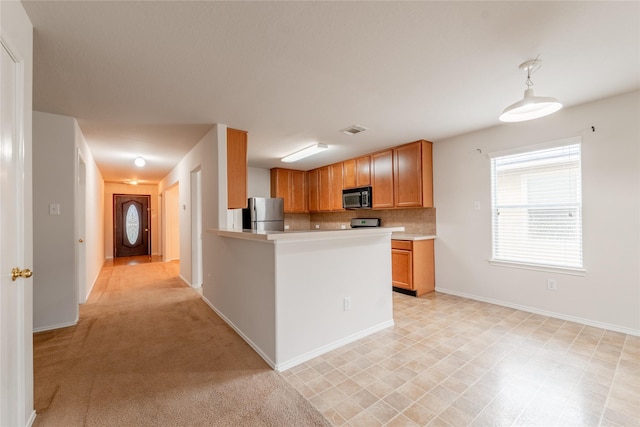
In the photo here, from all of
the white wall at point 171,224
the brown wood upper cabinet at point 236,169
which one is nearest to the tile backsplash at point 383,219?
the brown wood upper cabinet at point 236,169

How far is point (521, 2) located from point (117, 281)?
268 inches

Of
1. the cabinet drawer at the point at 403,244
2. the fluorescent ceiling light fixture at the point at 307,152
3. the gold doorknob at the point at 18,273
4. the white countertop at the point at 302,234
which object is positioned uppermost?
the fluorescent ceiling light fixture at the point at 307,152

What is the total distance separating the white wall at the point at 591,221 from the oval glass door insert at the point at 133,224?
366 inches

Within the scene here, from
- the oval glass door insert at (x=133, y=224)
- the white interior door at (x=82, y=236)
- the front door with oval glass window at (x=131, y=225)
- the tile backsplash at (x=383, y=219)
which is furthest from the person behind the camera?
the oval glass door insert at (x=133, y=224)

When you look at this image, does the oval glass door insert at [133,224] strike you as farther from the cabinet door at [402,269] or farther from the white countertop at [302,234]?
the cabinet door at [402,269]

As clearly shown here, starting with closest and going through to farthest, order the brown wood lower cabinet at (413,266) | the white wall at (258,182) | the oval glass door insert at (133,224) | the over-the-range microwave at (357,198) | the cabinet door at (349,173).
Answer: the brown wood lower cabinet at (413,266) → the over-the-range microwave at (357,198) → the cabinet door at (349,173) → the white wall at (258,182) → the oval glass door insert at (133,224)

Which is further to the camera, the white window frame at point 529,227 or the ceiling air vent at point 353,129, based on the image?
the ceiling air vent at point 353,129

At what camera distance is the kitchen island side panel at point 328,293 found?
229 centimetres

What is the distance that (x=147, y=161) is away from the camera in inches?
212

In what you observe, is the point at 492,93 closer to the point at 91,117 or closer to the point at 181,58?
the point at 181,58

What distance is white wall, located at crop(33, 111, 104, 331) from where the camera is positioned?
3018 millimetres

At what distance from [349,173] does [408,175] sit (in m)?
1.44

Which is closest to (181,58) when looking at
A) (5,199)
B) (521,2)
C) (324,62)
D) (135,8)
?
(135,8)

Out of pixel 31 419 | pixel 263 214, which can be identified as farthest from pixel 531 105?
pixel 263 214
